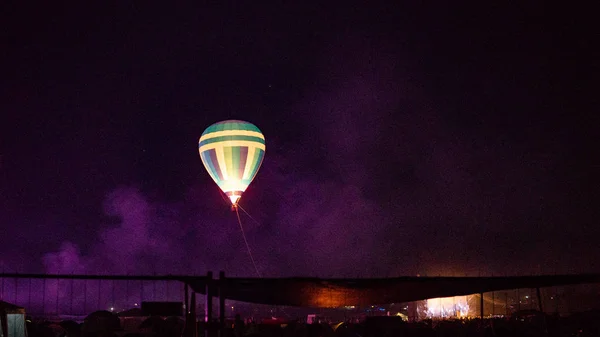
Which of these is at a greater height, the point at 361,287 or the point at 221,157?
the point at 221,157

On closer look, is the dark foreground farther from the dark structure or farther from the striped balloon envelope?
the striped balloon envelope

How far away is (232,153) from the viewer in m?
32.7

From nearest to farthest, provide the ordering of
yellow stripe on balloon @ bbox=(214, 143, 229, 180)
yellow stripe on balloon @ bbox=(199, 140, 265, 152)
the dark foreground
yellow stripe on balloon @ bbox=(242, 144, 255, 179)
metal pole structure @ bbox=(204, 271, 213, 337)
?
1. metal pole structure @ bbox=(204, 271, 213, 337)
2. the dark foreground
3. yellow stripe on balloon @ bbox=(199, 140, 265, 152)
4. yellow stripe on balloon @ bbox=(214, 143, 229, 180)
5. yellow stripe on balloon @ bbox=(242, 144, 255, 179)

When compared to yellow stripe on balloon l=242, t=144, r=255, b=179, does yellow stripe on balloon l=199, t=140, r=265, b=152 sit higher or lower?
higher

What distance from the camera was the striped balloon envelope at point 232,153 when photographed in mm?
32719

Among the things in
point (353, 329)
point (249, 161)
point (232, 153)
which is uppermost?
point (232, 153)

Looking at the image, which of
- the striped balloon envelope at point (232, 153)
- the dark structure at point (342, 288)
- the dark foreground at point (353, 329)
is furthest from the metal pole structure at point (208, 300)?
the striped balloon envelope at point (232, 153)

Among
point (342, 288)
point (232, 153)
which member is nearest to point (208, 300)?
point (342, 288)

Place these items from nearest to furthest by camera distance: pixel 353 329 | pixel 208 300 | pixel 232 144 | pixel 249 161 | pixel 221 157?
pixel 208 300 → pixel 353 329 → pixel 232 144 → pixel 221 157 → pixel 249 161

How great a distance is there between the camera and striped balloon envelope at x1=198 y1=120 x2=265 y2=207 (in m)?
32.7

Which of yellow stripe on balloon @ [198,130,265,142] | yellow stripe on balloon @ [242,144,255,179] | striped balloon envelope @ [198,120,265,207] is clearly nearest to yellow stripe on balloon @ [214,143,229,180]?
striped balloon envelope @ [198,120,265,207]

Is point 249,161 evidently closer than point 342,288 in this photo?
No

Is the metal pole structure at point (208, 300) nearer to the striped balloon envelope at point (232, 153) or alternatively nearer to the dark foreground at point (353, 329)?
the dark foreground at point (353, 329)

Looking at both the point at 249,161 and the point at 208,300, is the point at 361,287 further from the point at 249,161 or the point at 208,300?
the point at 249,161
